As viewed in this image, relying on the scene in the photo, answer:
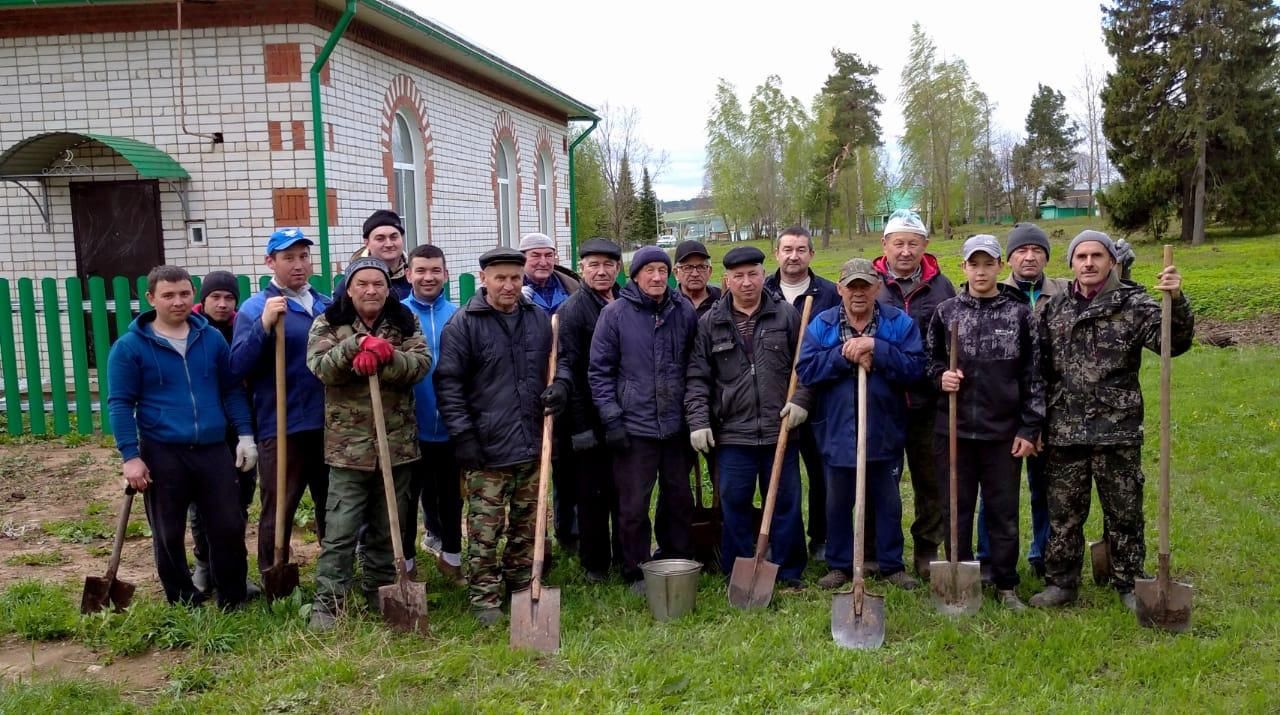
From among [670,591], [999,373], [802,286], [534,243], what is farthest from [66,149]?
[999,373]

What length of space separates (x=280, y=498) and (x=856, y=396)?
293 centimetres

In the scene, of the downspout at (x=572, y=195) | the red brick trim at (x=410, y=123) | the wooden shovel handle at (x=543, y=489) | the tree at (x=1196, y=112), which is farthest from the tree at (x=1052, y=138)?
the wooden shovel handle at (x=543, y=489)

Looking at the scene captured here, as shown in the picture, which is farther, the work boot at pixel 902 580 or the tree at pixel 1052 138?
the tree at pixel 1052 138

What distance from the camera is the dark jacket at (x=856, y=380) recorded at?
184 inches

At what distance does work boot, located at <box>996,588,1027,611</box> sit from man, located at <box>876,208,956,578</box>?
0.46 meters

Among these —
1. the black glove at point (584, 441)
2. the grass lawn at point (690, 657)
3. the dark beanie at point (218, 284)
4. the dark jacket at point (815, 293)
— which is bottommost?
the grass lawn at point (690, 657)

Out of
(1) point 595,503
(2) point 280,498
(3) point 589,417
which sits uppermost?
(3) point 589,417

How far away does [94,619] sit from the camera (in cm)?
443

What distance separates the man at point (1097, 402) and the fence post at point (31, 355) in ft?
26.8

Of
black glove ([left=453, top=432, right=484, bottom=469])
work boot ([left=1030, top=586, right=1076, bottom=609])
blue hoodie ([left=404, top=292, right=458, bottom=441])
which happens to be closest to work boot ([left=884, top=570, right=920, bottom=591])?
work boot ([left=1030, top=586, right=1076, bottom=609])

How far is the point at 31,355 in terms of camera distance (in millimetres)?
8156

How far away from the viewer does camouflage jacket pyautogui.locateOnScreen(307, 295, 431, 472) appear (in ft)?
14.0

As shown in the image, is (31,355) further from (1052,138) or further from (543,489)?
(1052,138)

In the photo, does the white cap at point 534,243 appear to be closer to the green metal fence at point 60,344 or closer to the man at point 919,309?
the man at point 919,309
